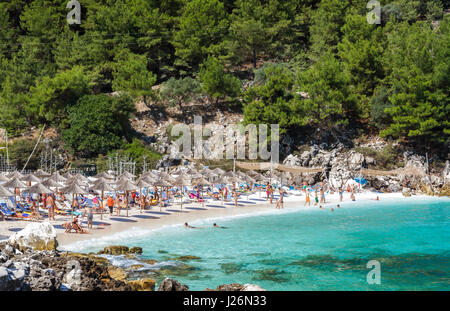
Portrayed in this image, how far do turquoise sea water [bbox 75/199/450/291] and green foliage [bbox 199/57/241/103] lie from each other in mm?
26654

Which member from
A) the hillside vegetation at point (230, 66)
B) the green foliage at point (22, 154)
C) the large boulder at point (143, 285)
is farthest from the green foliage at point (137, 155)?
the large boulder at point (143, 285)

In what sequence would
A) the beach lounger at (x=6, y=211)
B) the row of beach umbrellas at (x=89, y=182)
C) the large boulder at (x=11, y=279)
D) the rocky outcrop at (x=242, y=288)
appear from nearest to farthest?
the large boulder at (x=11, y=279), the rocky outcrop at (x=242, y=288), the row of beach umbrellas at (x=89, y=182), the beach lounger at (x=6, y=211)

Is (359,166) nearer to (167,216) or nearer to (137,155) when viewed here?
(137,155)

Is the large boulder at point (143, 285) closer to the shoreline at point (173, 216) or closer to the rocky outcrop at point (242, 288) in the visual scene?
the rocky outcrop at point (242, 288)

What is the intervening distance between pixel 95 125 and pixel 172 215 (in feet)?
77.1

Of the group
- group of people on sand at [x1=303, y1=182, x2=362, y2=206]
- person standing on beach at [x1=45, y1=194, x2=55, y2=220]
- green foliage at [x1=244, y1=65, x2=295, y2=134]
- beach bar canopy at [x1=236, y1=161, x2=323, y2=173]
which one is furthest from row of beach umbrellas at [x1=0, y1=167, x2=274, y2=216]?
green foliage at [x1=244, y1=65, x2=295, y2=134]

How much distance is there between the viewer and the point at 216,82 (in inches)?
2045

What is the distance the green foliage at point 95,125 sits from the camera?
151ft

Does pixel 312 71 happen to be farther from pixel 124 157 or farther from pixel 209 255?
pixel 209 255

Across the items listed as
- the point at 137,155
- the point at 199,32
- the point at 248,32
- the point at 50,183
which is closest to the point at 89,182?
the point at 50,183

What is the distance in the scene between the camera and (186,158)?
47.6 m

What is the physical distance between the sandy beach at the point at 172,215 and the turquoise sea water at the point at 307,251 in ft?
4.16

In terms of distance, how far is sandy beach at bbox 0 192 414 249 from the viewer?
20.3 m
